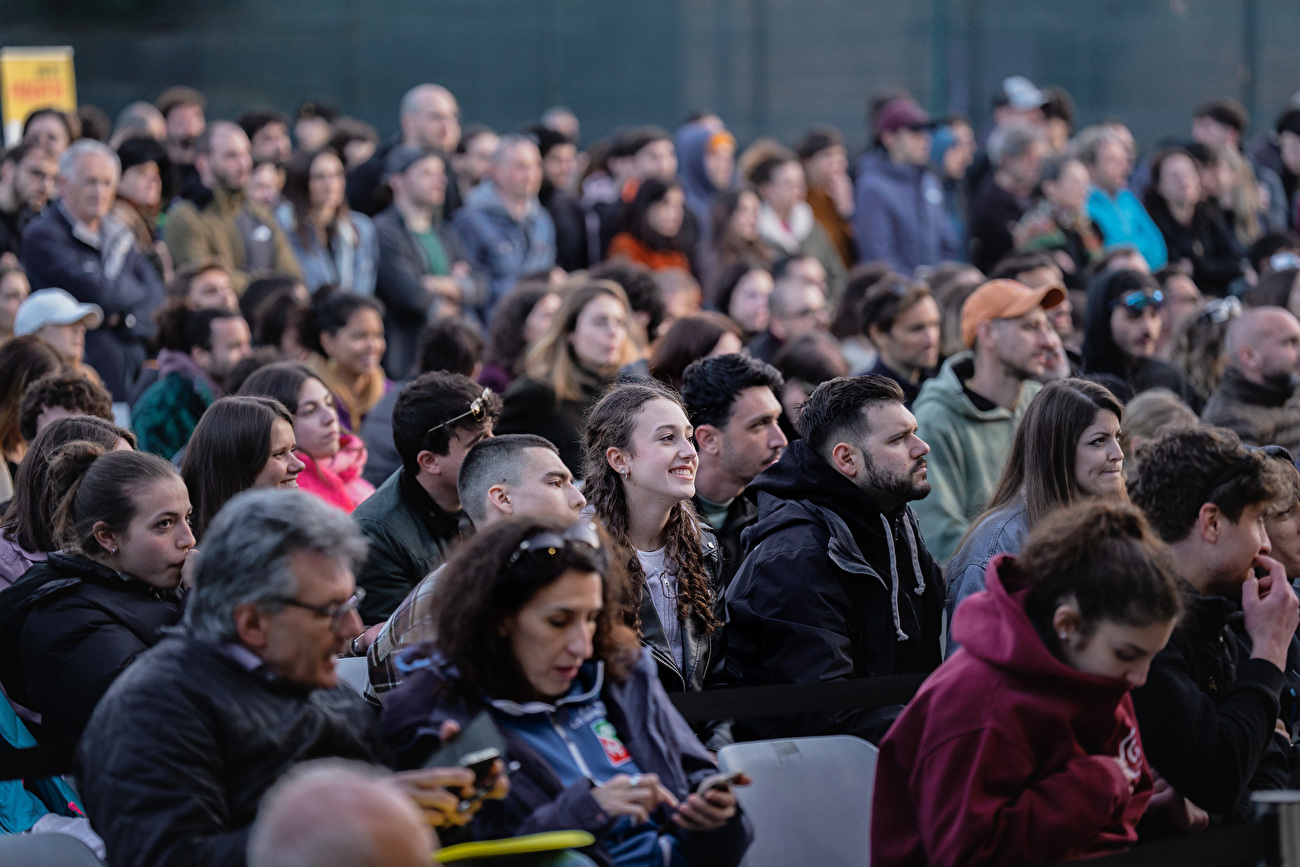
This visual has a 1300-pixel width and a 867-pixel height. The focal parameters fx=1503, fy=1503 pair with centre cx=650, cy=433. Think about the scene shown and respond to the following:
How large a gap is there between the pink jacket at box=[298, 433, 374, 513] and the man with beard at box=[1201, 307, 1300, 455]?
3.49 m

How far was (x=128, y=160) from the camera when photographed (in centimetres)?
927

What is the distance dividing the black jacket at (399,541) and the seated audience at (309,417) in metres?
0.55

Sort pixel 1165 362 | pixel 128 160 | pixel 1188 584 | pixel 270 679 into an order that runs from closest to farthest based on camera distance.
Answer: pixel 270 679 → pixel 1188 584 → pixel 1165 362 → pixel 128 160

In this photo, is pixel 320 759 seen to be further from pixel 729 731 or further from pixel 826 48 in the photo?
pixel 826 48

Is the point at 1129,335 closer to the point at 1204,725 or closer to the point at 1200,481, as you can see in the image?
the point at 1200,481

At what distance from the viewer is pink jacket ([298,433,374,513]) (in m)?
5.45

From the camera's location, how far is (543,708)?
9.74ft

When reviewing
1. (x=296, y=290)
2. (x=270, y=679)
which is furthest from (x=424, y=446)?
(x=296, y=290)

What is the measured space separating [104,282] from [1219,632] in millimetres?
6531

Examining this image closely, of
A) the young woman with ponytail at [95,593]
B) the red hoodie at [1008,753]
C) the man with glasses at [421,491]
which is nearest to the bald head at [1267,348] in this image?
the man with glasses at [421,491]

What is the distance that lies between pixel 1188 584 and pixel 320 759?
7.19 ft

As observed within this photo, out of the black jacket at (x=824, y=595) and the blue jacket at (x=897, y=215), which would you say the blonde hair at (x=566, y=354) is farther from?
the blue jacket at (x=897, y=215)

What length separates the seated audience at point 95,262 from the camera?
823cm

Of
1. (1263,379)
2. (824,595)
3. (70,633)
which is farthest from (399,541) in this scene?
(1263,379)
